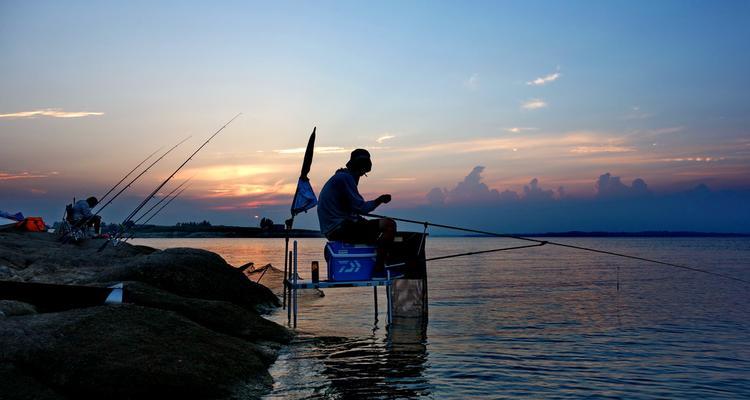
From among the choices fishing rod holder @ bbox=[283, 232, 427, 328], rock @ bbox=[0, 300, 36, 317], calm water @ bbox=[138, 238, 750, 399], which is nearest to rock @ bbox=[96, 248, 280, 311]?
calm water @ bbox=[138, 238, 750, 399]

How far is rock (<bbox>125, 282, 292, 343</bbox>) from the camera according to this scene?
9.59 m

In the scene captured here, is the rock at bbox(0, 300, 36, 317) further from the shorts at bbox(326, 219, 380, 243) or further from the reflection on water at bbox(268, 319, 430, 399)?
the shorts at bbox(326, 219, 380, 243)

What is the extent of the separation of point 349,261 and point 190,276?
13.8 ft

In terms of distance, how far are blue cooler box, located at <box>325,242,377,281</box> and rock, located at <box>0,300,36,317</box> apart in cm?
537

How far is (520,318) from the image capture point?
1608cm

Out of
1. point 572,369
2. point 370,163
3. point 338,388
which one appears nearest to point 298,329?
point 370,163

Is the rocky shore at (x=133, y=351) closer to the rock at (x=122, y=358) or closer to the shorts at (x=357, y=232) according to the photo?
the rock at (x=122, y=358)

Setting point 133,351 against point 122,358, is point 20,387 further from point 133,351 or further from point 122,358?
point 133,351

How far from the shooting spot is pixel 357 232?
465 inches

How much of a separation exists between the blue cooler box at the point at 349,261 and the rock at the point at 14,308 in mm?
5366

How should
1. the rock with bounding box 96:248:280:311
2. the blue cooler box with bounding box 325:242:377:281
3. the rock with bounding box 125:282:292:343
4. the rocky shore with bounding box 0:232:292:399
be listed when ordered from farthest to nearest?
the rock with bounding box 96:248:280:311, the blue cooler box with bounding box 325:242:377:281, the rock with bounding box 125:282:292:343, the rocky shore with bounding box 0:232:292:399

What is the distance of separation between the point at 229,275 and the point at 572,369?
9.12 metres

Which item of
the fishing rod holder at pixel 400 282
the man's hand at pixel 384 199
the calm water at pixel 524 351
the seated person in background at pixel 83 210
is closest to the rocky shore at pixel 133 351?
the calm water at pixel 524 351

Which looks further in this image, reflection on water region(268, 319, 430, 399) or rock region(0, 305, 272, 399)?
reflection on water region(268, 319, 430, 399)
